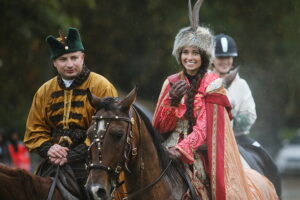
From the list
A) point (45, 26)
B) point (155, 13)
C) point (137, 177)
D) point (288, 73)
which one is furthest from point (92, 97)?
point (288, 73)

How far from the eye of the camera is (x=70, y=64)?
843cm

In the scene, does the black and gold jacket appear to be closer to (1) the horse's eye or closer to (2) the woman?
(2) the woman

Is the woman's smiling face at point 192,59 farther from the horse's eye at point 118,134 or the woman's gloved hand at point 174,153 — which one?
the horse's eye at point 118,134

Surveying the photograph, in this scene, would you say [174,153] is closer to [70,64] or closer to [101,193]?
[101,193]

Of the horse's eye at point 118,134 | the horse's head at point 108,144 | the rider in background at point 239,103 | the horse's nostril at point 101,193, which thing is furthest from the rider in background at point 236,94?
the horse's nostril at point 101,193

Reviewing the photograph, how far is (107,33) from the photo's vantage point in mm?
25234

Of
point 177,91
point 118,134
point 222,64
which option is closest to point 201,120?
point 177,91

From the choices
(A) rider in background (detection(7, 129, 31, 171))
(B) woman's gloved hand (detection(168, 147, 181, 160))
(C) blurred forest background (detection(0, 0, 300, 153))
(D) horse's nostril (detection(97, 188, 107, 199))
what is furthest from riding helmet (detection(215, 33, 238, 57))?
(A) rider in background (detection(7, 129, 31, 171))

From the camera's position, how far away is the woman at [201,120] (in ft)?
27.0


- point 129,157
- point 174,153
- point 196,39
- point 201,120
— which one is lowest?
point 174,153

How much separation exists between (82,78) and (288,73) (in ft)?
65.0

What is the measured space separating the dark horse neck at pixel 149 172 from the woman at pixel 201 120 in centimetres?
21

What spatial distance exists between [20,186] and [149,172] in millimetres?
1203

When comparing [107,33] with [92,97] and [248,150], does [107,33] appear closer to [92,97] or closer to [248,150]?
[248,150]
